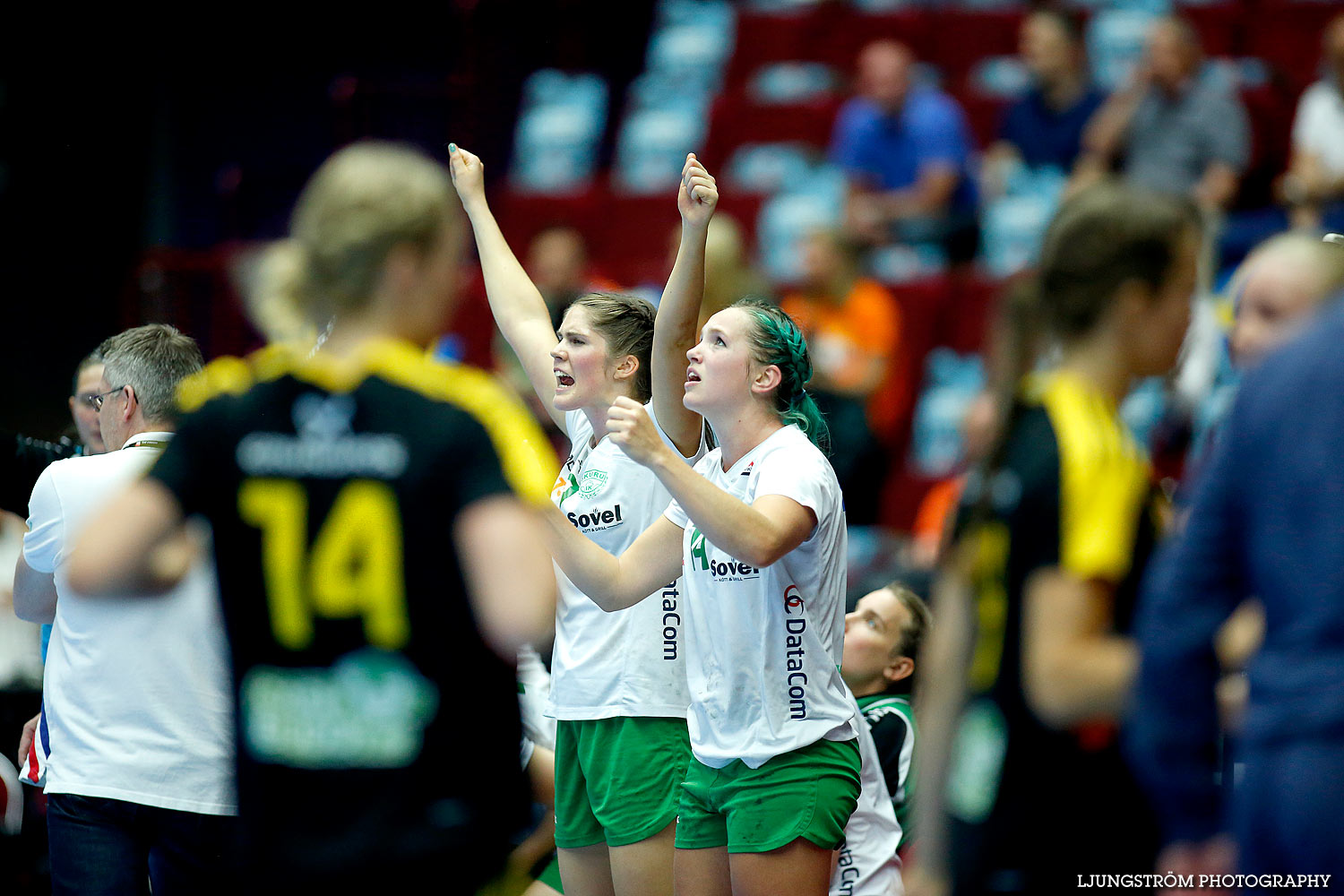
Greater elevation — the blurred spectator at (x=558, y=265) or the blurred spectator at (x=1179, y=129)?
the blurred spectator at (x=1179, y=129)

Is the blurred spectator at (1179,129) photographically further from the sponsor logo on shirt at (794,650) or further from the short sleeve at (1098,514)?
the short sleeve at (1098,514)

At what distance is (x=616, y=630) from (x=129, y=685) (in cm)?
125

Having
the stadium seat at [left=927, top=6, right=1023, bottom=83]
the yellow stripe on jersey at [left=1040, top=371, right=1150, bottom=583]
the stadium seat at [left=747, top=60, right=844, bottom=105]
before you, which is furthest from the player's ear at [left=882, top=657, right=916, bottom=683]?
the stadium seat at [left=927, top=6, right=1023, bottom=83]

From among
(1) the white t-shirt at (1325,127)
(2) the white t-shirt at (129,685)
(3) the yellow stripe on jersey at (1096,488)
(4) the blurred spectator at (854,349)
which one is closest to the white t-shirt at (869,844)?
(2) the white t-shirt at (129,685)

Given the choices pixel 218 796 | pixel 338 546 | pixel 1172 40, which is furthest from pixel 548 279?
pixel 338 546

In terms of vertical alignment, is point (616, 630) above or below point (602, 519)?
below

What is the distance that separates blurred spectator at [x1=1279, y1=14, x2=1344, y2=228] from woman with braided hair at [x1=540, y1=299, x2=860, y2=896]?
16.1ft

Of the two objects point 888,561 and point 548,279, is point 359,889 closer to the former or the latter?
point 888,561

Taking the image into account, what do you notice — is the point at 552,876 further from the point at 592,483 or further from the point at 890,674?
the point at 592,483

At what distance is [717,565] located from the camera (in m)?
3.49

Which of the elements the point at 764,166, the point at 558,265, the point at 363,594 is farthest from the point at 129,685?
the point at 764,166

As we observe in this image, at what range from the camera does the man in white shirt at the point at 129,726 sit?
3.63 metres

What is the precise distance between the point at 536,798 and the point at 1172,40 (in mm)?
5836

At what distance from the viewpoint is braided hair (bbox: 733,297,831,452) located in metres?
3.66
